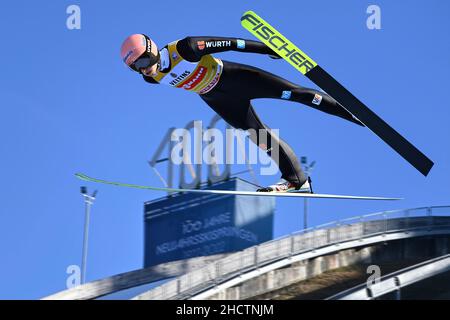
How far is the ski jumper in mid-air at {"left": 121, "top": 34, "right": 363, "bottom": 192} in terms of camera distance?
39.7 ft

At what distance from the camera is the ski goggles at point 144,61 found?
12.2 metres

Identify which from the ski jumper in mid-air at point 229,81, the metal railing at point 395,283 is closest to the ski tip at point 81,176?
the ski jumper in mid-air at point 229,81

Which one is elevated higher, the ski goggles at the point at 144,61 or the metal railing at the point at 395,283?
the metal railing at the point at 395,283

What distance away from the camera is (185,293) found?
33625mm

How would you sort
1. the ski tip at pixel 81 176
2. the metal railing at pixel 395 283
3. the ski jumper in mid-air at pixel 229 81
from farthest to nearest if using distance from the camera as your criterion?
the metal railing at pixel 395 283 → the ski tip at pixel 81 176 → the ski jumper in mid-air at pixel 229 81

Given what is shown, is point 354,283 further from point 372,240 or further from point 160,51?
point 160,51

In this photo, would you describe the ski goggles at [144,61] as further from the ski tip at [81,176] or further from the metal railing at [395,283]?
the metal railing at [395,283]

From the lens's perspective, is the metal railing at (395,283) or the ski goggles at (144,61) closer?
the ski goggles at (144,61)

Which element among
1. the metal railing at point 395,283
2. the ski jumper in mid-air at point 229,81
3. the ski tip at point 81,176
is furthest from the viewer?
the metal railing at point 395,283

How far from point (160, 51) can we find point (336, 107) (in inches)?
104

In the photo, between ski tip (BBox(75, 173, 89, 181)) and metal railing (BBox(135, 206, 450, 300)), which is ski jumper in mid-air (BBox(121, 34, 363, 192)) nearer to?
ski tip (BBox(75, 173, 89, 181))

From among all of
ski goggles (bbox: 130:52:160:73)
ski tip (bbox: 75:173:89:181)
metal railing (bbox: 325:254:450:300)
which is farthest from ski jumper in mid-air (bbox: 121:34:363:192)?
metal railing (bbox: 325:254:450:300)
